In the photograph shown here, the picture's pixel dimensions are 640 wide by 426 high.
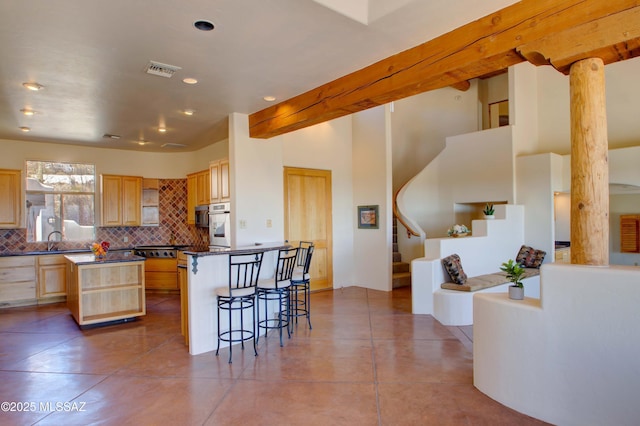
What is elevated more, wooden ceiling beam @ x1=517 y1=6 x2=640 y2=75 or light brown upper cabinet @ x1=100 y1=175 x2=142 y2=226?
wooden ceiling beam @ x1=517 y1=6 x2=640 y2=75

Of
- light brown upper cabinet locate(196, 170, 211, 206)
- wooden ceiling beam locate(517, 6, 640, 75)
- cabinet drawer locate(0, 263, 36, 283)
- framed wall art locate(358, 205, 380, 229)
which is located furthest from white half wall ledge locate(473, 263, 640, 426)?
cabinet drawer locate(0, 263, 36, 283)

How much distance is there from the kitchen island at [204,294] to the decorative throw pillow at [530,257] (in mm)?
5003

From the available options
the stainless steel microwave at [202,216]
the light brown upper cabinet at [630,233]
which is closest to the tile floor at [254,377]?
the stainless steel microwave at [202,216]

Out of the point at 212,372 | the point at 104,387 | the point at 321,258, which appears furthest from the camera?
the point at 321,258

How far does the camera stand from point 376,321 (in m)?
5.06

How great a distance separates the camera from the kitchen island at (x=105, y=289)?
16.6 feet

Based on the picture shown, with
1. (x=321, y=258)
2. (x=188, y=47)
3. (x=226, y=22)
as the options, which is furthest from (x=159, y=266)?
(x=226, y=22)

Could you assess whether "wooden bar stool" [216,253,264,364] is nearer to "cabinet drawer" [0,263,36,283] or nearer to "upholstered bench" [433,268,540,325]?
"upholstered bench" [433,268,540,325]

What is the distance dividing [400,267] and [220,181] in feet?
13.1

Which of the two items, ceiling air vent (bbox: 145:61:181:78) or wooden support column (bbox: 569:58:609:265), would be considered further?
A: ceiling air vent (bbox: 145:61:181:78)

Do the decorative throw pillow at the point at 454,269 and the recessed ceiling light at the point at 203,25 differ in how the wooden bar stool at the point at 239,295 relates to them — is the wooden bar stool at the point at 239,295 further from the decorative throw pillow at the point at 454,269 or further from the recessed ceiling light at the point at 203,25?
the decorative throw pillow at the point at 454,269

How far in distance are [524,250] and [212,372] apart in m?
5.88

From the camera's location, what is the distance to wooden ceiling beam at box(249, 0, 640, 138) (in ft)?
7.91

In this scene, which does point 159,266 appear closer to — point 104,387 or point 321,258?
point 321,258
